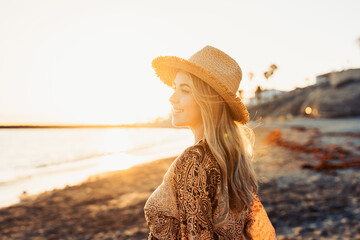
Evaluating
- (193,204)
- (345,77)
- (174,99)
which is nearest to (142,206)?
(174,99)

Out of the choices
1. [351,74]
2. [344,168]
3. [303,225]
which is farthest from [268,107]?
[303,225]

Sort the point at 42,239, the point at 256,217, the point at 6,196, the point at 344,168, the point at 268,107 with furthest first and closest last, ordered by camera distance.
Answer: the point at 268,107, the point at 6,196, the point at 344,168, the point at 42,239, the point at 256,217

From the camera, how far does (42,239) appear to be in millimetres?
6297

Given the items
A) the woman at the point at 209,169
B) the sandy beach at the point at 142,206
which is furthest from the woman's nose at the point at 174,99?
the sandy beach at the point at 142,206

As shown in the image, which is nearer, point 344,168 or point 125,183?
point 344,168

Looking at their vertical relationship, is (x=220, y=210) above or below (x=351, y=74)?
below

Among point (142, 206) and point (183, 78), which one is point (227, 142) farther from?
point (142, 206)

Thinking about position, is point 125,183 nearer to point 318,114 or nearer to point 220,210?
point 220,210

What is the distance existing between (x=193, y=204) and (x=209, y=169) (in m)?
0.22

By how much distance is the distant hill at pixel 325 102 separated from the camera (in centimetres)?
5354

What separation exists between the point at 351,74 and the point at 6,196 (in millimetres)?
76378

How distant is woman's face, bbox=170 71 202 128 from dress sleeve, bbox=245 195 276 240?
2.65 feet

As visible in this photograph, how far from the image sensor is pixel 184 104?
5.82 feet

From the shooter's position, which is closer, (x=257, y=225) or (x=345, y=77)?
(x=257, y=225)
